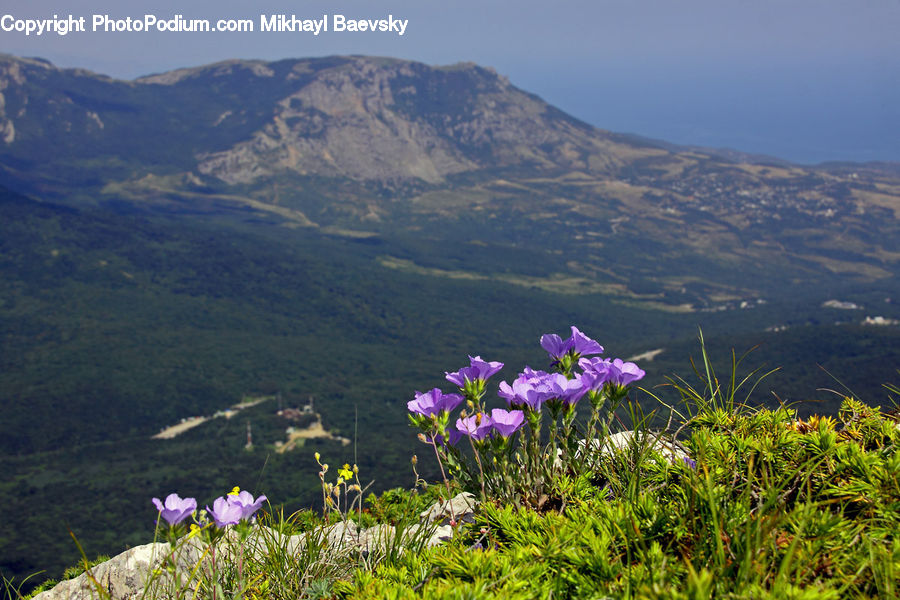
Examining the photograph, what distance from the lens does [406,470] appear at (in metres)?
119

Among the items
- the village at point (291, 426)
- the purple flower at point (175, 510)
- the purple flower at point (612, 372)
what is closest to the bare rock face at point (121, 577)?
the purple flower at point (175, 510)

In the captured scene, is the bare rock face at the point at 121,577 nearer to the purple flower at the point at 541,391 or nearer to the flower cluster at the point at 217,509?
the flower cluster at the point at 217,509

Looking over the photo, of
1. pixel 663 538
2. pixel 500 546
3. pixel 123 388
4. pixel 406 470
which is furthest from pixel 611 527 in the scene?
pixel 123 388

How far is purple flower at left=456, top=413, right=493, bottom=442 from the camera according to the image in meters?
3.88

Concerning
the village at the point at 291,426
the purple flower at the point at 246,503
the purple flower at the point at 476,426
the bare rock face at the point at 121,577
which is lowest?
the village at the point at 291,426

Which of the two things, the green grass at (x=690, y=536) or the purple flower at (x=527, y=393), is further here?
the purple flower at (x=527, y=393)

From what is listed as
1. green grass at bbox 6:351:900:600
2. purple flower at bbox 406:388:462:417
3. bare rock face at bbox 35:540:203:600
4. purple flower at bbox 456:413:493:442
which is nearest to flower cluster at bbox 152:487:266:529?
green grass at bbox 6:351:900:600

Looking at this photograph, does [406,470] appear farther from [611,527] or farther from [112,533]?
[611,527]

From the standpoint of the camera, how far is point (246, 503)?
152 inches

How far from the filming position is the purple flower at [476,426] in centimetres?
388

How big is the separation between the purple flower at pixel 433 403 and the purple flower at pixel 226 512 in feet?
4.06

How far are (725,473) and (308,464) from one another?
14227 centimetres

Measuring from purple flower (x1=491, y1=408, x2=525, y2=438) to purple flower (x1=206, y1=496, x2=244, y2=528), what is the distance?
1677 mm

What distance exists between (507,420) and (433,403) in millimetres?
597
